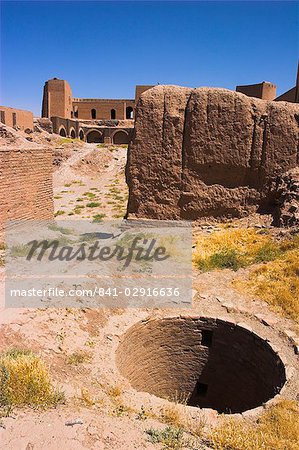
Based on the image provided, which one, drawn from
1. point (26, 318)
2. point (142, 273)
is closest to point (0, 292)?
point (26, 318)

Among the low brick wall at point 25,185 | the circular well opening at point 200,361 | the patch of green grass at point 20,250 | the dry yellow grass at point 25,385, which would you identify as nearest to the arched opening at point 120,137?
the low brick wall at point 25,185

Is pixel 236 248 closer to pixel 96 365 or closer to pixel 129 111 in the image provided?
pixel 96 365

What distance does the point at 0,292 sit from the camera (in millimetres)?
6535

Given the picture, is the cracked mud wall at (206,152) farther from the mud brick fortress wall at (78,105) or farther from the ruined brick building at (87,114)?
the mud brick fortress wall at (78,105)

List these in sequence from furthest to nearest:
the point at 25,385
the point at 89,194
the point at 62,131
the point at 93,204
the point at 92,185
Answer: the point at 62,131 < the point at 92,185 < the point at 89,194 < the point at 93,204 < the point at 25,385

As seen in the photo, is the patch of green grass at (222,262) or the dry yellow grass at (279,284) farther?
the patch of green grass at (222,262)

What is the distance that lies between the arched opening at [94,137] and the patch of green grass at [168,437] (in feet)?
119

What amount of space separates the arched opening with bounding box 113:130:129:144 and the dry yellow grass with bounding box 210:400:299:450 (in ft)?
115

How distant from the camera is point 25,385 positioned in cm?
382

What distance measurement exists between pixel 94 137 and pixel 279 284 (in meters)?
34.7

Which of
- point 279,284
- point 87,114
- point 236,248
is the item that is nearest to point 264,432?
point 279,284

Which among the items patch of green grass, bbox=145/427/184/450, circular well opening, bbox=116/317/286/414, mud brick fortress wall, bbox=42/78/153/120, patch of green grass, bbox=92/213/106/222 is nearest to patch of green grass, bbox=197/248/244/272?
circular well opening, bbox=116/317/286/414

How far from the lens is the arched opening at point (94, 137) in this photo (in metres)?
37.9

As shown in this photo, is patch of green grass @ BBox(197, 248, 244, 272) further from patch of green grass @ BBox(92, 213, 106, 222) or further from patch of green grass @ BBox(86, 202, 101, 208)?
patch of green grass @ BBox(86, 202, 101, 208)
